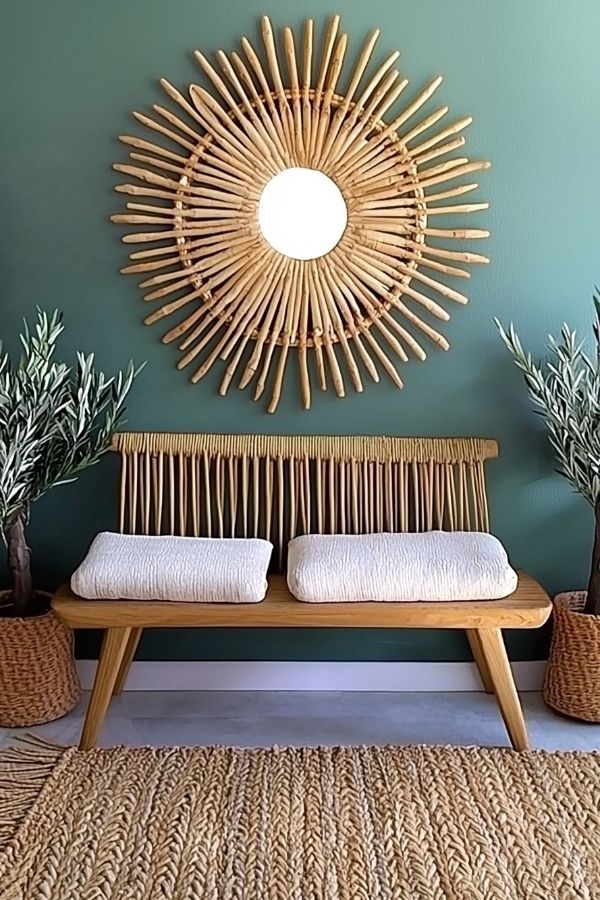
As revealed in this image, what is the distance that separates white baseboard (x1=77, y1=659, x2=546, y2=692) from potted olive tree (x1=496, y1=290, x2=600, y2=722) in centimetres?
24

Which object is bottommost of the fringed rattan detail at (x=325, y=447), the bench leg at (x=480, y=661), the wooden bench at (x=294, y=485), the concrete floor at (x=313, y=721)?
the concrete floor at (x=313, y=721)

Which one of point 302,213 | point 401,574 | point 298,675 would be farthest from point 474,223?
point 298,675

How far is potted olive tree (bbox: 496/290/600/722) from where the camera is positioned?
2.40 meters

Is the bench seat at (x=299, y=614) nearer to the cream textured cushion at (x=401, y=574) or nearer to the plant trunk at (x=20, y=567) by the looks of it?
the cream textured cushion at (x=401, y=574)

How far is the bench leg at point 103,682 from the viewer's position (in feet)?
7.46

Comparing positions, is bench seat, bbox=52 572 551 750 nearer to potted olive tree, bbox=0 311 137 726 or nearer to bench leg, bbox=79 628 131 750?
bench leg, bbox=79 628 131 750

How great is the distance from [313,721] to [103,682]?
2.03ft

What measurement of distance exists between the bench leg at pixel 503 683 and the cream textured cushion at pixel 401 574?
11 cm

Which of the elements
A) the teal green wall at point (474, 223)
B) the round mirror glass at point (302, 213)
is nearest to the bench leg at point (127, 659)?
the teal green wall at point (474, 223)

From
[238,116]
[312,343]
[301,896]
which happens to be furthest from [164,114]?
[301,896]

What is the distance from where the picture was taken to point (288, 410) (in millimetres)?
2670

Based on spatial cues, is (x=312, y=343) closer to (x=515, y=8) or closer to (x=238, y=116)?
(x=238, y=116)

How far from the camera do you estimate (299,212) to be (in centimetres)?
256

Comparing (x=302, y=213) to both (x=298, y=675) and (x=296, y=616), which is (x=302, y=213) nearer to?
(x=296, y=616)
